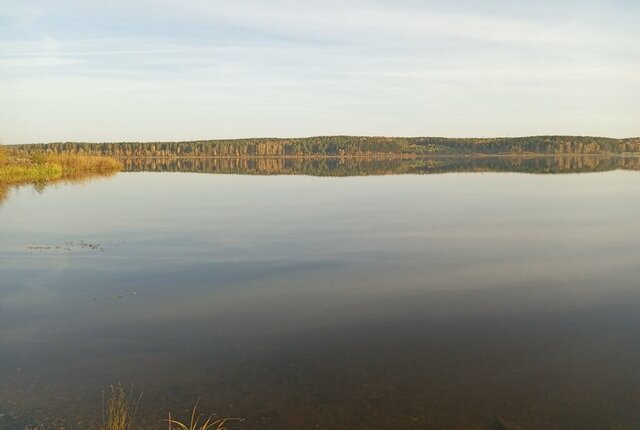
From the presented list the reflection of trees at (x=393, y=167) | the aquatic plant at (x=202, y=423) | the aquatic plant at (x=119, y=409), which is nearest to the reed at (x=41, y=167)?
the reflection of trees at (x=393, y=167)

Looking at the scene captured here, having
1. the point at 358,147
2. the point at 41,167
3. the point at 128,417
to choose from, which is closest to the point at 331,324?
the point at 128,417

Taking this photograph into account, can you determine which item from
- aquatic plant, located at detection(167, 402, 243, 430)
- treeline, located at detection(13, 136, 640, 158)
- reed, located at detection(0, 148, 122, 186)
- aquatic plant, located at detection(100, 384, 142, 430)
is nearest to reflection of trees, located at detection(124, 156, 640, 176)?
reed, located at detection(0, 148, 122, 186)

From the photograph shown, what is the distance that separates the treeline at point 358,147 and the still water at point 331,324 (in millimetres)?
125133

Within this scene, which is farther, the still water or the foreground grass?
the still water

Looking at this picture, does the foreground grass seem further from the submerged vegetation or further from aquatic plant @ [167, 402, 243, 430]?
the submerged vegetation

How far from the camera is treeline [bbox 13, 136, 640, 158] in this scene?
132 m

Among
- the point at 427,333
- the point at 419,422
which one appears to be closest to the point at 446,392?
the point at 419,422

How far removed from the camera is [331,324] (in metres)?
6.79

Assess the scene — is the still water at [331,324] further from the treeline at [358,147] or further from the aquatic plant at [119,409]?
the treeline at [358,147]

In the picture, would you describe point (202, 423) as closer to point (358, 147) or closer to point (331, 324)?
point (331, 324)

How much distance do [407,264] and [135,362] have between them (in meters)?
5.44

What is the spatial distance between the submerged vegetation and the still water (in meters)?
15.9

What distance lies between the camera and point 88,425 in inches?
180

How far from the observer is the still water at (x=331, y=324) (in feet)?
15.9
